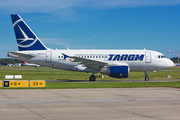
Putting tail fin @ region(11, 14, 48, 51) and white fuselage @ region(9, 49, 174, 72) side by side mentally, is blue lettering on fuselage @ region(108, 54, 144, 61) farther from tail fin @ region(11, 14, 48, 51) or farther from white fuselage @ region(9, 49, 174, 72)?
tail fin @ region(11, 14, 48, 51)

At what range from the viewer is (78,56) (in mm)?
36969

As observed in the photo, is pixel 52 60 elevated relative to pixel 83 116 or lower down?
elevated

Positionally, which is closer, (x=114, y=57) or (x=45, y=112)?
(x=45, y=112)

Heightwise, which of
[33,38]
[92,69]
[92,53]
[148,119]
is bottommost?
[148,119]

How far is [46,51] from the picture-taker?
37.1m

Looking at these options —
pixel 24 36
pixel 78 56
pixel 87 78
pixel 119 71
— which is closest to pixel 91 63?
pixel 78 56

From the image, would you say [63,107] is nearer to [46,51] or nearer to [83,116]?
[83,116]

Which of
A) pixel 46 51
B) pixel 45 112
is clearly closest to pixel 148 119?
pixel 45 112

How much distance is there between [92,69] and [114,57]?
144 inches

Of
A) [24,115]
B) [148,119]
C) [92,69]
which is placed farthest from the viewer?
[92,69]

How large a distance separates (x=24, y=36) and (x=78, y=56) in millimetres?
8590

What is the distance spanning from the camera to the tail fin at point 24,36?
120 feet

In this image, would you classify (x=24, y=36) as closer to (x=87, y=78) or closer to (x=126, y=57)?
(x=87, y=78)

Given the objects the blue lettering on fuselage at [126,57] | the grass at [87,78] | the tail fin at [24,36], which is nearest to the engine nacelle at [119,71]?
the blue lettering on fuselage at [126,57]
